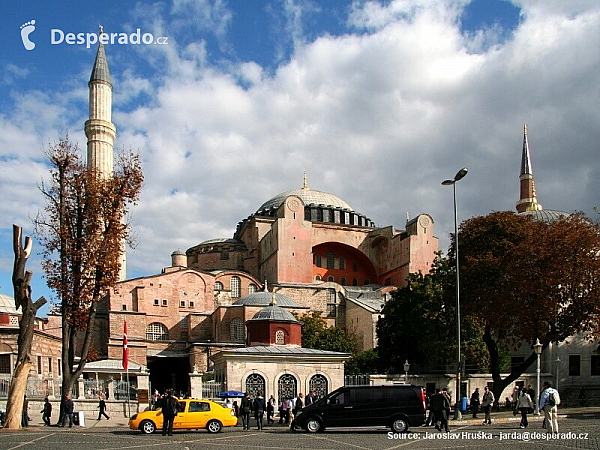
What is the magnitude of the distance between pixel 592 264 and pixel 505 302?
12.5ft

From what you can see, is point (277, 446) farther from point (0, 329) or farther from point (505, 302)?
point (0, 329)

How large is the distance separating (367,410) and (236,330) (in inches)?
1259

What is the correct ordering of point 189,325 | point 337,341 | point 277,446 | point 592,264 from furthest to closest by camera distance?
point 189,325, point 337,341, point 592,264, point 277,446

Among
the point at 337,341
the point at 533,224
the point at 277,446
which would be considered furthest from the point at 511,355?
the point at 277,446

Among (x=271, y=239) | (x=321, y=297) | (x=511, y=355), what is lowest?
(x=511, y=355)

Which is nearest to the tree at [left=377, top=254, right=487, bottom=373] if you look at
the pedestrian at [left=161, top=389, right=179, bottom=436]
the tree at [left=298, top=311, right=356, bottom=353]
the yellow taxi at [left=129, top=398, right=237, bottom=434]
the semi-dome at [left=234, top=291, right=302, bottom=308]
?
the tree at [left=298, top=311, right=356, bottom=353]

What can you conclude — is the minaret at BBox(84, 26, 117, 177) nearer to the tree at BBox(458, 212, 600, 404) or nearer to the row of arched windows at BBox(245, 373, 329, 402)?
the row of arched windows at BBox(245, 373, 329, 402)

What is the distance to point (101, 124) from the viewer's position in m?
54.2

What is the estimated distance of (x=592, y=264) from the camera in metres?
30.3

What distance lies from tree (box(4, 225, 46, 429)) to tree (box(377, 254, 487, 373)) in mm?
21219

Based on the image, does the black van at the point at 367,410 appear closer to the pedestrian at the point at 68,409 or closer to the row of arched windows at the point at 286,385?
the pedestrian at the point at 68,409

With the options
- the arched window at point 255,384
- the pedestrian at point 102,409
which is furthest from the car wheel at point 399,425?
the arched window at point 255,384

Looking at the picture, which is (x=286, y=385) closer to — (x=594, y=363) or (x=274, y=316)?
(x=274, y=316)

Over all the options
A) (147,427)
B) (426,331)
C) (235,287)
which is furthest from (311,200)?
(147,427)
